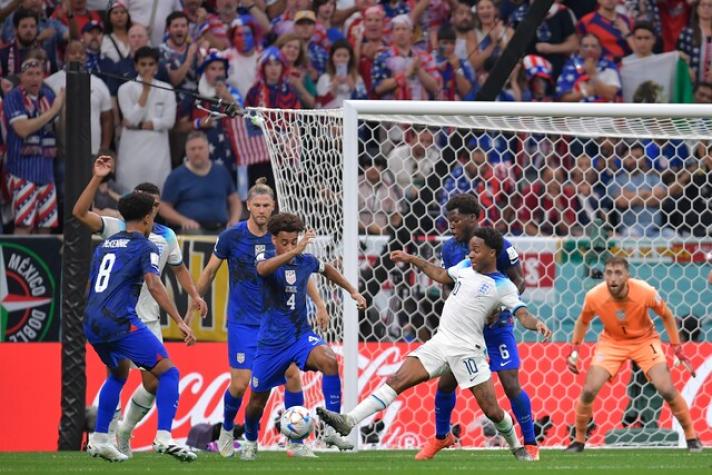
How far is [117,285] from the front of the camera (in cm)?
1012

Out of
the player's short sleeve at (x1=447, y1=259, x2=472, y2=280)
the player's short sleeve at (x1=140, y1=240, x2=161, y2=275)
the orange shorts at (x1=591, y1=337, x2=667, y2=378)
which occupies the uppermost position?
the player's short sleeve at (x1=140, y1=240, x2=161, y2=275)

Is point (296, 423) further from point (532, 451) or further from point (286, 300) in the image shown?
point (532, 451)

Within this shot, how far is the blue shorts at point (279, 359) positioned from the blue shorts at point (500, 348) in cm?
137

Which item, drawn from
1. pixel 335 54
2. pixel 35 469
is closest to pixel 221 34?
pixel 335 54

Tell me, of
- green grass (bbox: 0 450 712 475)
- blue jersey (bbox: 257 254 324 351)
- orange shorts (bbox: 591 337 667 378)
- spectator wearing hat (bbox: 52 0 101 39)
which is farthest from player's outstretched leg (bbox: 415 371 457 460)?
spectator wearing hat (bbox: 52 0 101 39)

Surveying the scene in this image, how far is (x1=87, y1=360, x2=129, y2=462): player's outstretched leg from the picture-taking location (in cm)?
1021

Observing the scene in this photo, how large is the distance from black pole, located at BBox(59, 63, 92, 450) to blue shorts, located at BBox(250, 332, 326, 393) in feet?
7.82

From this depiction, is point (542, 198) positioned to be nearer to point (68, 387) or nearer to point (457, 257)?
point (457, 257)

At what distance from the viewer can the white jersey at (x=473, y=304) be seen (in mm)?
10383

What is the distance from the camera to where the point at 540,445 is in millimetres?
13172

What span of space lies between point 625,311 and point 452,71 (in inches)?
201

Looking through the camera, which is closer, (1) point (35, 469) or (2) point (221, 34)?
(1) point (35, 469)

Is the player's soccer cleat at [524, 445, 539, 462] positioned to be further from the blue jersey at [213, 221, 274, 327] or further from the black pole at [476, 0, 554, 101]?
Result: the black pole at [476, 0, 554, 101]

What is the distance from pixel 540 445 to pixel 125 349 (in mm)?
4610
